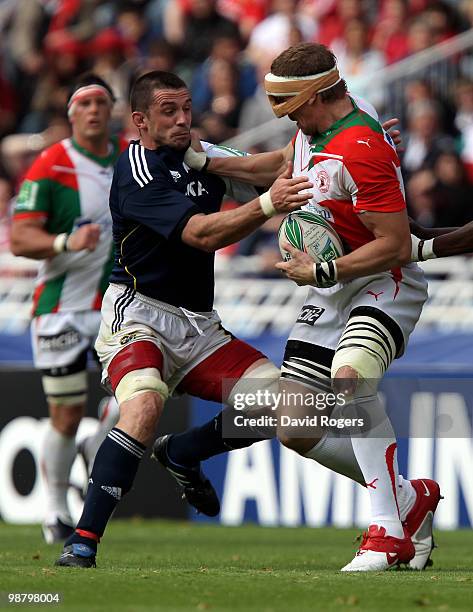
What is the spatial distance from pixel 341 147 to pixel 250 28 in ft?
35.3

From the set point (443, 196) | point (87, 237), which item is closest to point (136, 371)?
point (87, 237)

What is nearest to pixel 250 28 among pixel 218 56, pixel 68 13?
pixel 218 56

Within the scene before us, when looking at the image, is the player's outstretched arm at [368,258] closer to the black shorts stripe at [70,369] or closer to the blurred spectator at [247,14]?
the black shorts stripe at [70,369]

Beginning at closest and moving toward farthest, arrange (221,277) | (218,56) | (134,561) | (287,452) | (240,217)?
(240,217)
(134,561)
(287,452)
(221,277)
(218,56)

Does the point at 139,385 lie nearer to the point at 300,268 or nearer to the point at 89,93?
the point at 300,268

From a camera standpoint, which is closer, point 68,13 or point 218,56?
point 218,56

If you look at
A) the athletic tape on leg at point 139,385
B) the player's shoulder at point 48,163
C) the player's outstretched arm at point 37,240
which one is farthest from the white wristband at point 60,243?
the athletic tape on leg at point 139,385

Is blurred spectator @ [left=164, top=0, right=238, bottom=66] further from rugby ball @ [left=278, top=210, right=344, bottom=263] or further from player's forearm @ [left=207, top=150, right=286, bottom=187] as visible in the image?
rugby ball @ [left=278, top=210, right=344, bottom=263]

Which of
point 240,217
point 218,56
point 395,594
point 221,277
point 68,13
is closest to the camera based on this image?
point 395,594

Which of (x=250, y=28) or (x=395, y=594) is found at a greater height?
(x=250, y=28)

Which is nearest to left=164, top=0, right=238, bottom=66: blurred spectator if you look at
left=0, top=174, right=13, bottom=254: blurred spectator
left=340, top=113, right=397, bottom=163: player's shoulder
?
left=0, top=174, right=13, bottom=254: blurred spectator

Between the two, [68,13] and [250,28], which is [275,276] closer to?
[250,28]

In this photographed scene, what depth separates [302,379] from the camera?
772 centimetres

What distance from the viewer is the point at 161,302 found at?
7953 millimetres
